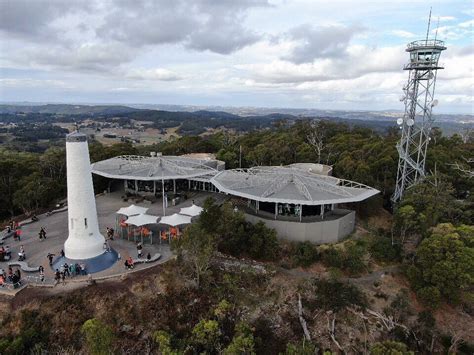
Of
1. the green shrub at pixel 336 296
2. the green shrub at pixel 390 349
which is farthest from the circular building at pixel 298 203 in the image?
the green shrub at pixel 390 349

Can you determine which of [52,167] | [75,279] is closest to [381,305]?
[75,279]

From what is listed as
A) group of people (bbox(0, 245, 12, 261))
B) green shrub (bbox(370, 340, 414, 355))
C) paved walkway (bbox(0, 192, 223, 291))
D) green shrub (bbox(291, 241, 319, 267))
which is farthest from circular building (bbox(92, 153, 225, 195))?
green shrub (bbox(370, 340, 414, 355))

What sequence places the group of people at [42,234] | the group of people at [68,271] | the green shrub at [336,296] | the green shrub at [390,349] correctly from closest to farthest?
the green shrub at [390,349]
the group of people at [68,271]
the green shrub at [336,296]
the group of people at [42,234]

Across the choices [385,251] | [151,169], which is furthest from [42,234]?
[385,251]

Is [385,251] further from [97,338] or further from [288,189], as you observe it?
[97,338]

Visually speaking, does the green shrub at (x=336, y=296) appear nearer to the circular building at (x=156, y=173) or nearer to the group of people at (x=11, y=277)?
the circular building at (x=156, y=173)

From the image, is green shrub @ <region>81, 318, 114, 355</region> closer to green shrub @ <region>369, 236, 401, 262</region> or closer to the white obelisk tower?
the white obelisk tower
